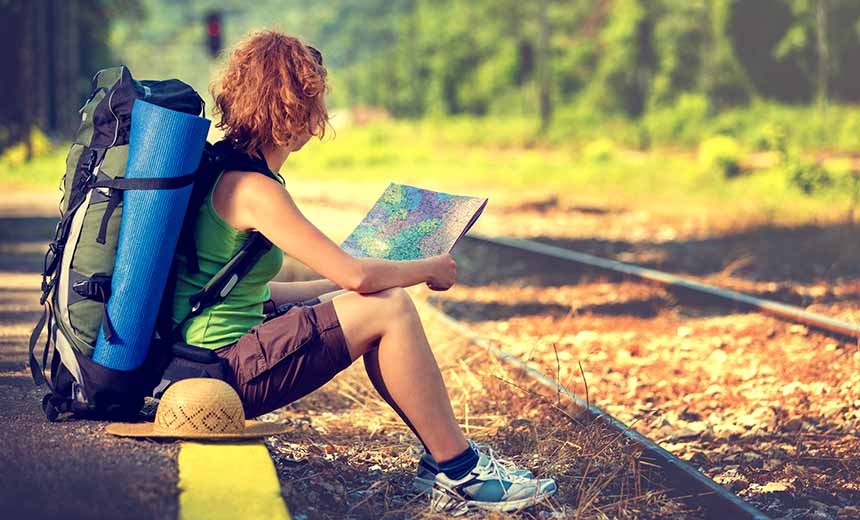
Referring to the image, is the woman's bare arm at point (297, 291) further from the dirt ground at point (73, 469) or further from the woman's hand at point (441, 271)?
the dirt ground at point (73, 469)

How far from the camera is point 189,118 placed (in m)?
3.53

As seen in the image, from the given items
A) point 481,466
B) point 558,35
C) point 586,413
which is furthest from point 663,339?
point 558,35

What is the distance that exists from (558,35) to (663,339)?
4552 cm

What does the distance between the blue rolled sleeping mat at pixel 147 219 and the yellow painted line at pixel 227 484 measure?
393 millimetres

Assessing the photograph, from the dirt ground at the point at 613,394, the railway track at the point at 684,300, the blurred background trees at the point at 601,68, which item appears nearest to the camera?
the railway track at the point at 684,300

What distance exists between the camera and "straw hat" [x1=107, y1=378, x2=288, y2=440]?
365cm

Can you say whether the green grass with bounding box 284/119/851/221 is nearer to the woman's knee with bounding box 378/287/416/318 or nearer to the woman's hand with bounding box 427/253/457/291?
the woman's hand with bounding box 427/253/457/291

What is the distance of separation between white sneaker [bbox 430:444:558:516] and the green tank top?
2.63 feet

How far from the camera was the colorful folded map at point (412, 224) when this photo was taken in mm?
4004

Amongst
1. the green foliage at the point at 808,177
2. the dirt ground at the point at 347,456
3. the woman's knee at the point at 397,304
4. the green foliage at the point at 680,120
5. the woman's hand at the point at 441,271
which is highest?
the woman's hand at the point at 441,271

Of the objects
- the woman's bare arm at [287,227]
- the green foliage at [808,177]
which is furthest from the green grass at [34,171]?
the woman's bare arm at [287,227]

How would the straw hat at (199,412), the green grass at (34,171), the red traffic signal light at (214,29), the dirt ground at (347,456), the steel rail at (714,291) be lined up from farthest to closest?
the red traffic signal light at (214,29) < the green grass at (34,171) < the steel rail at (714,291) < the straw hat at (199,412) < the dirt ground at (347,456)

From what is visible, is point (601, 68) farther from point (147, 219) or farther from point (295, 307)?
point (147, 219)

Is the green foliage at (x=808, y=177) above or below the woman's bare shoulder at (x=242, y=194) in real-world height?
below
